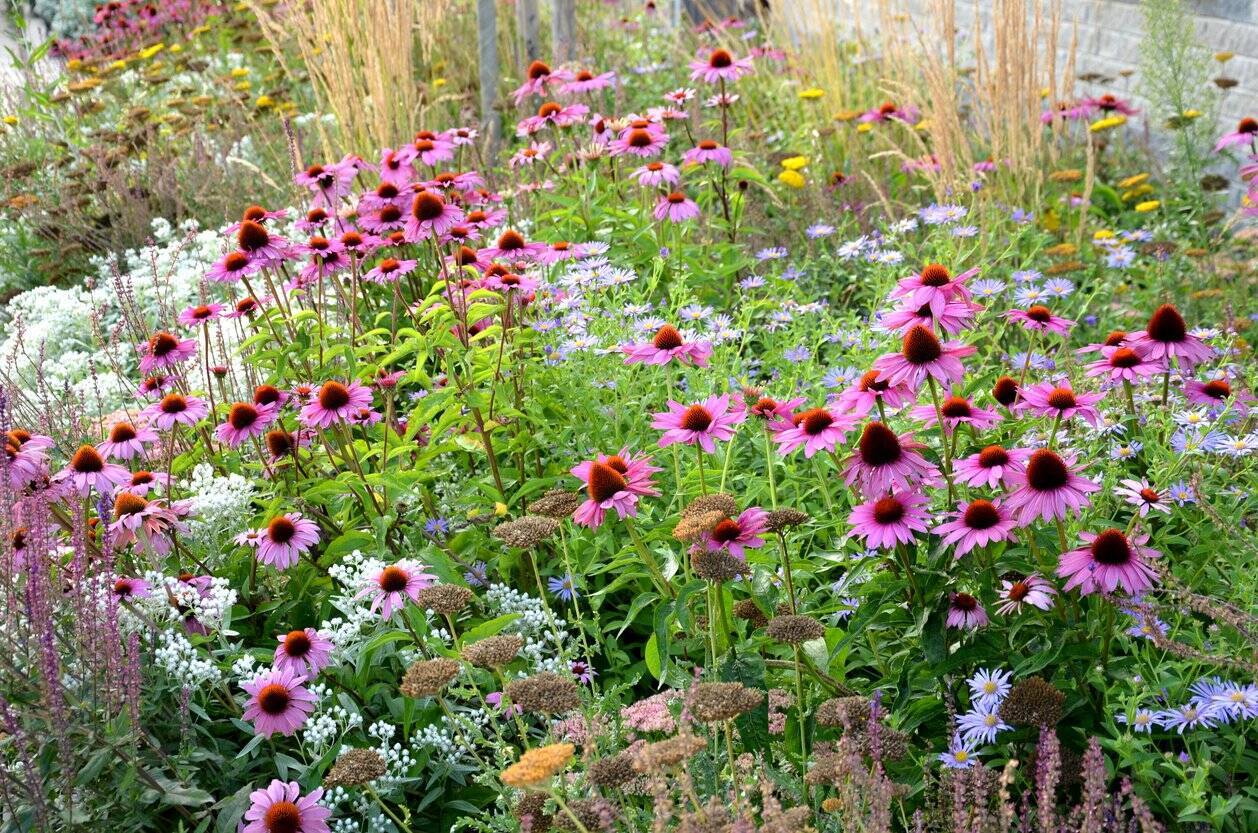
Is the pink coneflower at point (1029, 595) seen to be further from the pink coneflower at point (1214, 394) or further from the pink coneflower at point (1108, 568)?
the pink coneflower at point (1214, 394)

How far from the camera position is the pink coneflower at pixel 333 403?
A: 8.59 feet

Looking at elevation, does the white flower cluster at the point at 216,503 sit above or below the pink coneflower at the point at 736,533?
below

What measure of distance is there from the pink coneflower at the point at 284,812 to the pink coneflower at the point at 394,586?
14.5 inches

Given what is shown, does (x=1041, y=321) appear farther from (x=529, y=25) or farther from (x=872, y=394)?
(x=529, y=25)

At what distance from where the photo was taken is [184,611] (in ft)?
8.20

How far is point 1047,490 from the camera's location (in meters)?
1.95

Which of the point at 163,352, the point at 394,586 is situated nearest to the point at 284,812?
the point at 394,586

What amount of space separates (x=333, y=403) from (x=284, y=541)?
31 cm

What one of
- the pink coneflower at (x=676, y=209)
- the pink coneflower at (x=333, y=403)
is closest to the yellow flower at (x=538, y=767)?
the pink coneflower at (x=333, y=403)


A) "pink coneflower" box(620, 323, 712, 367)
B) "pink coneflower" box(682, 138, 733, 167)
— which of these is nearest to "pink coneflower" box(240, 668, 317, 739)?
"pink coneflower" box(620, 323, 712, 367)

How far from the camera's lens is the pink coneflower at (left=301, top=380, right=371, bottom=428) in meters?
2.62

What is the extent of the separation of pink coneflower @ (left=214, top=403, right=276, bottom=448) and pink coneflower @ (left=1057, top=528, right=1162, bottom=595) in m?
1.63

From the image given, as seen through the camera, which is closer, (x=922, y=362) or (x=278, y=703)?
(x=922, y=362)

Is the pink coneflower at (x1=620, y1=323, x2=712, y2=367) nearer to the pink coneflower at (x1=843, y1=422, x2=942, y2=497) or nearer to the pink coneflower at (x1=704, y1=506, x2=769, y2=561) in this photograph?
the pink coneflower at (x1=704, y1=506, x2=769, y2=561)
